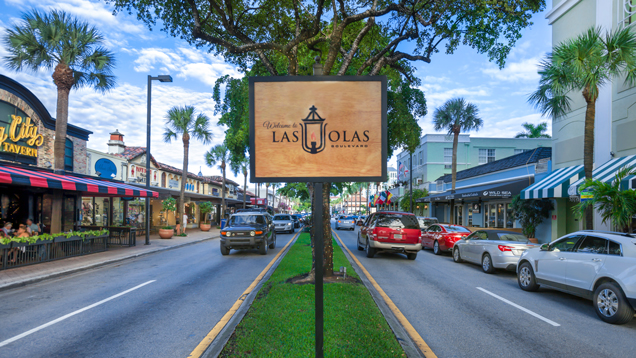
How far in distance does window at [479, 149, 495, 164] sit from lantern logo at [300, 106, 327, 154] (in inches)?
1639

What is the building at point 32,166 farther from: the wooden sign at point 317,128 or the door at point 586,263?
the door at point 586,263

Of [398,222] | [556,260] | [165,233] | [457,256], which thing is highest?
[398,222]

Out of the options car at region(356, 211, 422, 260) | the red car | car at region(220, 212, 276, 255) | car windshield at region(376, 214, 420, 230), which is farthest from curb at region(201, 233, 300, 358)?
the red car

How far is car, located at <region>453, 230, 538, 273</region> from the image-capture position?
11156mm

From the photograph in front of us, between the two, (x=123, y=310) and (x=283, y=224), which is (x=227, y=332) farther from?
(x=283, y=224)

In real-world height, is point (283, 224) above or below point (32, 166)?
below

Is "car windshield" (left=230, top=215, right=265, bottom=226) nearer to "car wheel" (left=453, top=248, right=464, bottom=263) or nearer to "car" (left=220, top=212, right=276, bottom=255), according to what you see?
"car" (left=220, top=212, right=276, bottom=255)

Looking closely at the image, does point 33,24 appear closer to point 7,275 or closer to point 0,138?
point 0,138

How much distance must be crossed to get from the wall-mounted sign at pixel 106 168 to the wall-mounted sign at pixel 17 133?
544 centimetres

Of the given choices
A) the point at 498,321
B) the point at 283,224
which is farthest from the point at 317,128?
the point at 283,224

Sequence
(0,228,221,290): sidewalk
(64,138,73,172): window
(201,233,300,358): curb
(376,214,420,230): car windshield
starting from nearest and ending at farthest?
1. (201,233,300,358): curb
2. (0,228,221,290): sidewalk
3. (376,214,420,230): car windshield
4. (64,138,73,172): window

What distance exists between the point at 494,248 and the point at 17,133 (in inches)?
782

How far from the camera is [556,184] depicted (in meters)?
17.4

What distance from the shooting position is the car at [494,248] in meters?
11.2
